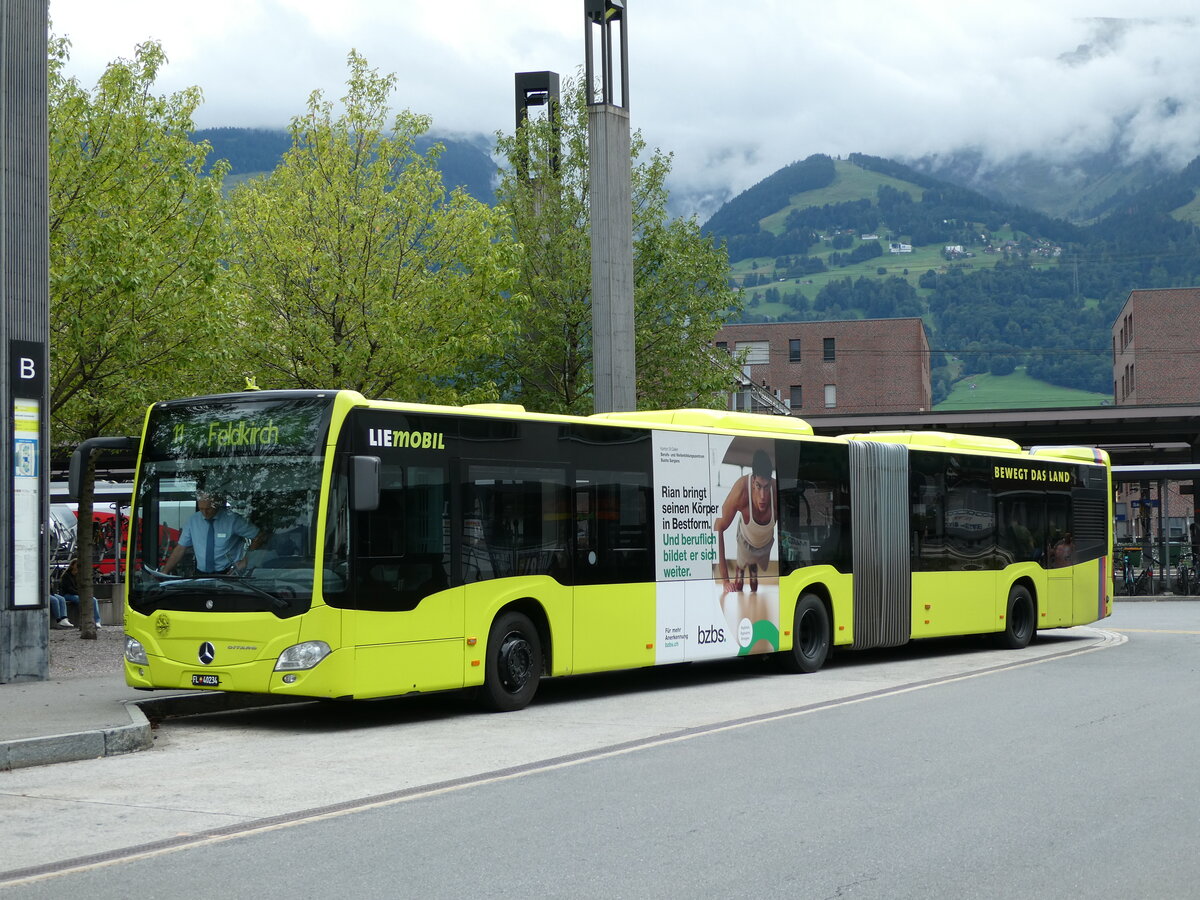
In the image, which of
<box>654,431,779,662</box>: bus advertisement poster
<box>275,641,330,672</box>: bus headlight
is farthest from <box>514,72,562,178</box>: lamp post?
<box>275,641,330,672</box>: bus headlight

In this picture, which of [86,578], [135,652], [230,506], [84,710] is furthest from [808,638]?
[86,578]

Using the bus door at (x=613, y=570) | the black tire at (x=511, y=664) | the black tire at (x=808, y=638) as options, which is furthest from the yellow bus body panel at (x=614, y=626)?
the black tire at (x=808, y=638)

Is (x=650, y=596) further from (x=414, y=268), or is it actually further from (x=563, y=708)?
(x=414, y=268)

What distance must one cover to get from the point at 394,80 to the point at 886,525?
42.0ft

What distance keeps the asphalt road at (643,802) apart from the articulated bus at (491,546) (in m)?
0.66

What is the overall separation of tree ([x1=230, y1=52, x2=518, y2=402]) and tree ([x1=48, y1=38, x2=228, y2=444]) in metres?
3.30

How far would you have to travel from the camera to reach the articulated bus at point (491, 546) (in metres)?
12.2

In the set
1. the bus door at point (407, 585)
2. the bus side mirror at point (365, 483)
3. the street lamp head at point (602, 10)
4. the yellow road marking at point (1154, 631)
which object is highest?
the street lamp head at point (602, 10)

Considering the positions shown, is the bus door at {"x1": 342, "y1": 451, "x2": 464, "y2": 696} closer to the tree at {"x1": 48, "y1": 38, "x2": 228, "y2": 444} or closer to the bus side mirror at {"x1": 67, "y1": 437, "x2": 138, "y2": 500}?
the bus side mirror at {"x1": 67, "y1": 437, "x2": 138, "y2": 500}

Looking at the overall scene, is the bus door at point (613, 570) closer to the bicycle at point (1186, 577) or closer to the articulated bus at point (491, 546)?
the articulated bus at point (491, 546)

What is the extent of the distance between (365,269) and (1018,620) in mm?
12038

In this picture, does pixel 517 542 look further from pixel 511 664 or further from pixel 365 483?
pixel 365 483

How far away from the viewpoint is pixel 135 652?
42.2ft

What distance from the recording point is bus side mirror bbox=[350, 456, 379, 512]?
11.9 m
